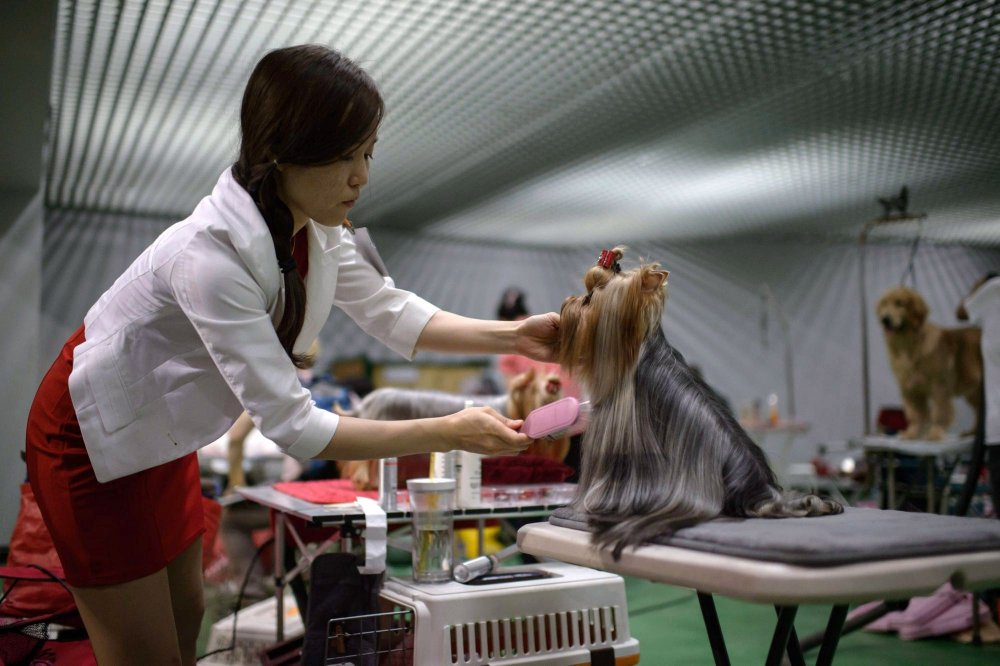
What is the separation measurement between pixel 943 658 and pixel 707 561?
233 centimetres

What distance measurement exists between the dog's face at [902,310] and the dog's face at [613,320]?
147 inches

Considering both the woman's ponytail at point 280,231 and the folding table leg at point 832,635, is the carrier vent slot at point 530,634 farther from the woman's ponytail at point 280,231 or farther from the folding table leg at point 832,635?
the woman's ponytail at point 280,231

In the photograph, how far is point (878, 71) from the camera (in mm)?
3596

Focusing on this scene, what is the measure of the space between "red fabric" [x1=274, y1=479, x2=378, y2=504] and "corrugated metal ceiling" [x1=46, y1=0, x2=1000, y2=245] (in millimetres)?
1165

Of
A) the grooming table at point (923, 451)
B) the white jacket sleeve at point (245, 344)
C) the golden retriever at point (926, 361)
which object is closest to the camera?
the white jacket sleeve at point (245, 344)

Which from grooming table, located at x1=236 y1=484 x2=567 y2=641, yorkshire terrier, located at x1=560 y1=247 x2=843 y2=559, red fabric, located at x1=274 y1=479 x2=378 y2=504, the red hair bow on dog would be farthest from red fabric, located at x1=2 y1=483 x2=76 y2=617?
the red hair bow on dog

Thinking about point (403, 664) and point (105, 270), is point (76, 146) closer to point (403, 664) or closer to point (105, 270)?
point (105, 270)

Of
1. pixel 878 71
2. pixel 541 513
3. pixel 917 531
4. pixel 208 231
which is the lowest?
pixel 541 513

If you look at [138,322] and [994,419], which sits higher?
[138,322]

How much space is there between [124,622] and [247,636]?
5.34ft

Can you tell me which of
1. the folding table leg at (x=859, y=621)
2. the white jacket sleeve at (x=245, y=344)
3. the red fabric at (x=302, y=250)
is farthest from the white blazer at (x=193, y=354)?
the folding table leg at (x=859, y=621)

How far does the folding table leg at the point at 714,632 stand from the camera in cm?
153

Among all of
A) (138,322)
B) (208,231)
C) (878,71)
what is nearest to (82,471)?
Answer: (138,322)

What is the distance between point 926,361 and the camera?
16.2 ft
